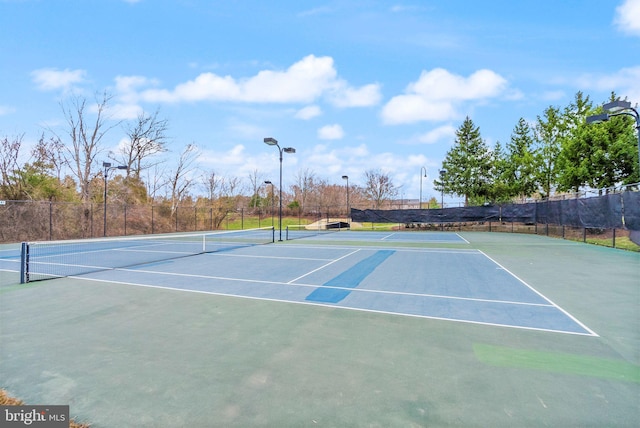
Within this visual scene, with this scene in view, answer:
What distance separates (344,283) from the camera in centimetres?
714

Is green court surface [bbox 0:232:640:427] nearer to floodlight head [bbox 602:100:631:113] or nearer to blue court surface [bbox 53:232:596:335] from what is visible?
blue court surface [bbox 53:232:596:335]

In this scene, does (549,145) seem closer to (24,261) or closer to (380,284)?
(380,284)

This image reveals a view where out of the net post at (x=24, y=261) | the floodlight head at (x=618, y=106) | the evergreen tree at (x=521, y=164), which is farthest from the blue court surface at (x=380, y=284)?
the evergreen tree at (x=521, y=164)

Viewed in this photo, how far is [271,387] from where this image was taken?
2.80m

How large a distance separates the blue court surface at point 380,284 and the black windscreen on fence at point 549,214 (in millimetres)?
6800

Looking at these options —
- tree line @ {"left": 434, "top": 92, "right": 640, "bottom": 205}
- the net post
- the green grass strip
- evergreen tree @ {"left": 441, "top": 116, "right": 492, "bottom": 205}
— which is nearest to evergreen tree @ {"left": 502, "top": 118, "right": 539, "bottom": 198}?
tree line @ {"left": 434, "top": 92, "right": 640, "bottom": 205}

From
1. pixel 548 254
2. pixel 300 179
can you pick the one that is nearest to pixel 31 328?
pixel 548 254

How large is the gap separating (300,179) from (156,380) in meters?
52.0

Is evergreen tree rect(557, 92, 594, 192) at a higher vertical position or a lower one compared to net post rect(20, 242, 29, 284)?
higher

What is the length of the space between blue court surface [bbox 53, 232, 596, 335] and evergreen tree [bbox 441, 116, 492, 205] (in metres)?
25.2

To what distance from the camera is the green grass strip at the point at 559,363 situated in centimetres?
307

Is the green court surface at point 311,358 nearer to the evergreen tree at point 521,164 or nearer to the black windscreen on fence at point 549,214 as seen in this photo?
the black windscreen on fence at point 549,214

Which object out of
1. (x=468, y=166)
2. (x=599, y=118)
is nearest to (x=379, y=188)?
(x=468, y=166)

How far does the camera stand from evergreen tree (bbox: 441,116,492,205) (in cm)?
3372
